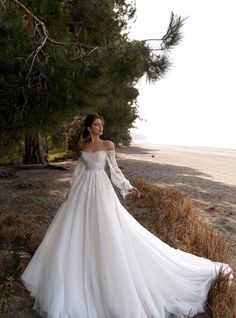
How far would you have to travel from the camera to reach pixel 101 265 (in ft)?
12.3

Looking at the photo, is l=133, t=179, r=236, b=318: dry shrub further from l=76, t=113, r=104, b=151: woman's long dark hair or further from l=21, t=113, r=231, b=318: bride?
l=76, t=113, r=104, b=151: woman's long dark hair

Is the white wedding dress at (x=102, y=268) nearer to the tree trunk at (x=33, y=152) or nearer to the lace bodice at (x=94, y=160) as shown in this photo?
the lace bodice at (x=94, y=160)

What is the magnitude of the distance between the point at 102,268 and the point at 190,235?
2603 millimetres

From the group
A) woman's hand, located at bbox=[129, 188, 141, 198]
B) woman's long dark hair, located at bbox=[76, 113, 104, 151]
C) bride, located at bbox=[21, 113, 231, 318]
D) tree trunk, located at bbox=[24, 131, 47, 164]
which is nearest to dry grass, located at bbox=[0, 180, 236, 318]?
bride, located at bbox=[21, 113, 231, 318]

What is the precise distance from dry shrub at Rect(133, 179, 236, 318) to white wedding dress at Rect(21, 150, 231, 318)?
0.54 feet

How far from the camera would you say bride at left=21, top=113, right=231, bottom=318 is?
3.65m

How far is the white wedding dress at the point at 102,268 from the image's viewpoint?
144 inches

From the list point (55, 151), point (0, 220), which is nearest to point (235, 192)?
point (0, 220)

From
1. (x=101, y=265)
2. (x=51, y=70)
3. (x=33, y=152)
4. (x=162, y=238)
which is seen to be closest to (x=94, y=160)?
(x=101, y=265)

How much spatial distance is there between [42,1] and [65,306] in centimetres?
531

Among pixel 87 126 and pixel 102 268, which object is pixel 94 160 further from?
pixel 102 268

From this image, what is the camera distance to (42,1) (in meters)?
7.09

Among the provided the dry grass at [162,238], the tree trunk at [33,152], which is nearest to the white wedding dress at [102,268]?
the dry grass at [162,238]

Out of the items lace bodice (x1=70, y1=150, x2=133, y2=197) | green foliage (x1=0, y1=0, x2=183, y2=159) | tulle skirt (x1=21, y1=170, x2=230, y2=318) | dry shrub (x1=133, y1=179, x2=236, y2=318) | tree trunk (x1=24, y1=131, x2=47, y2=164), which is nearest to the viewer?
tulle skirt (x1=21, y1=170, x2=230, y2=318)
